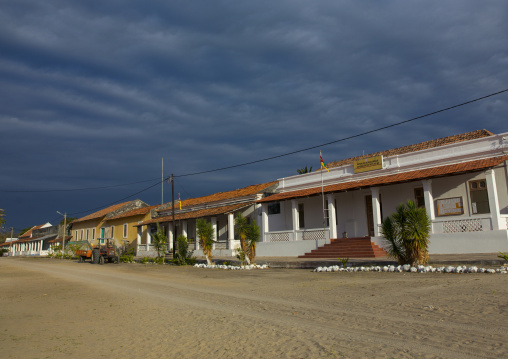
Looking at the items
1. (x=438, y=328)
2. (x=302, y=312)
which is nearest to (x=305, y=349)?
(x=438, y=328)

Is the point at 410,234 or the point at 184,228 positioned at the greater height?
the point at 184,228

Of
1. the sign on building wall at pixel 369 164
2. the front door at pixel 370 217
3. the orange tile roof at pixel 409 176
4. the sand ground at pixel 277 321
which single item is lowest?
the sand ground at pixel 277 321

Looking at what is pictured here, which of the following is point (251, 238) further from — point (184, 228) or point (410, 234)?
point (184, 228)

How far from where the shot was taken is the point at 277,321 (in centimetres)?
740

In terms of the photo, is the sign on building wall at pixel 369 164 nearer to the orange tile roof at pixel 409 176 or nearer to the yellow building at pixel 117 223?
the orange tile roof at pixel 409 176

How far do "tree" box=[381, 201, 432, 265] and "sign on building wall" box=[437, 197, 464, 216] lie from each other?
663 centimetres

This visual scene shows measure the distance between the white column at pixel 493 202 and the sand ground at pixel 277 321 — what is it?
6876 millimetres

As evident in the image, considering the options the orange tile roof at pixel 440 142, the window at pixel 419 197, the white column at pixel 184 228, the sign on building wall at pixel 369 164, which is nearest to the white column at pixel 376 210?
the window at pixel 419 197

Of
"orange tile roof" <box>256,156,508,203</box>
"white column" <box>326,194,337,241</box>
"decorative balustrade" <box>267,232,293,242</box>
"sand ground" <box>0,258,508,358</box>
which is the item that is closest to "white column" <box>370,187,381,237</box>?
"orange tile roof" <box>256,156,508,203</box>

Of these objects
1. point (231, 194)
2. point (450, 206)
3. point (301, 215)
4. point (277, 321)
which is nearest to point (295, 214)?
point (301, 215)

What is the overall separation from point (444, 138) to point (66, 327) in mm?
23792

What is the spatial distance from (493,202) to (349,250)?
711 centimetres

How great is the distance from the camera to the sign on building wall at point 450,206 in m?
20.2

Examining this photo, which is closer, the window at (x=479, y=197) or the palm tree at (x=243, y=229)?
the window at (x=479, y=197)
